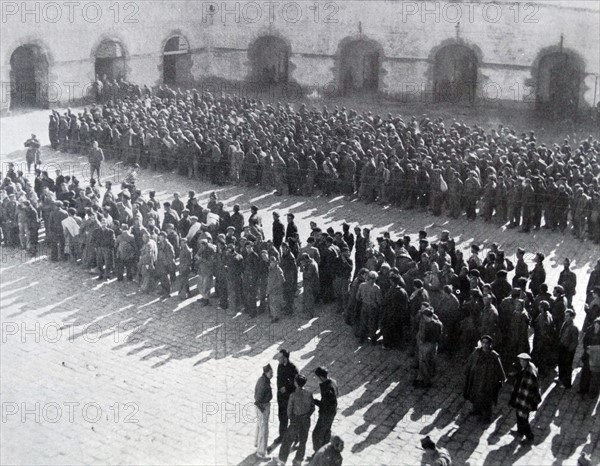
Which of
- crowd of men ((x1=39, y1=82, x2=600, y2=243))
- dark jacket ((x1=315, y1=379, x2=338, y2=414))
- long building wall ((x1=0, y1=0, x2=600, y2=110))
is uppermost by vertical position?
long building wall ((x1=0, y1=0, x2=600, y2=110))

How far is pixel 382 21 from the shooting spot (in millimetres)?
33438

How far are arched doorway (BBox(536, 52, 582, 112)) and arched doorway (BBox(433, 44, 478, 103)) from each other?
2.85 m

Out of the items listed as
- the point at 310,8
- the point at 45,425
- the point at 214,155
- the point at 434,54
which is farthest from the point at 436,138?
the point at 45,425

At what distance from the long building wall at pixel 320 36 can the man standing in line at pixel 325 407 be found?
2341cm

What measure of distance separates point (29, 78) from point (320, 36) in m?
12.7

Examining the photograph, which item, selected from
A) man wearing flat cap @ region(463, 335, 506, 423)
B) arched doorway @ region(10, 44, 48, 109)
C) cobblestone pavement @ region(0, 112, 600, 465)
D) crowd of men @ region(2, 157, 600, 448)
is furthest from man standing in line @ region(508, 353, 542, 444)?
arched doorway @ region(10, 44, 48, 109)

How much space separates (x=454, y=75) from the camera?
33812mm

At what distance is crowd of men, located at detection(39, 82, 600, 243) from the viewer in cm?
1891

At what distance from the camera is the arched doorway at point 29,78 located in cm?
3000

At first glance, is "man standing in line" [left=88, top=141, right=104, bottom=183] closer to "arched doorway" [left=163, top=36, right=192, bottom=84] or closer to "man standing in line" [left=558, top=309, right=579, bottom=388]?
"man standing in line" [left=558, top=309, right=579, bottom=388]

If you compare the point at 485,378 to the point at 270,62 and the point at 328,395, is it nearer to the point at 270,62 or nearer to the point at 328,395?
the point at 328,395

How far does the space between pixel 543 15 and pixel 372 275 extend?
73.8 ft

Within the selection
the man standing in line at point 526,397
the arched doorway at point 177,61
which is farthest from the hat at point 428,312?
the arched doorway at point 177,61

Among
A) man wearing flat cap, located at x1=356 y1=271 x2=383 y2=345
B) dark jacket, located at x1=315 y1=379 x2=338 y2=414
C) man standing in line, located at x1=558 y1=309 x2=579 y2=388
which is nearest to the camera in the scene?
dark jacket, located at x1=315 y1=379 x2=338 y2=414
